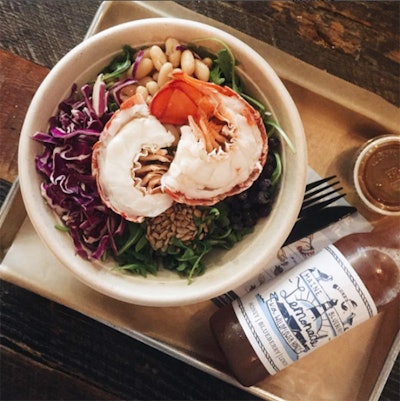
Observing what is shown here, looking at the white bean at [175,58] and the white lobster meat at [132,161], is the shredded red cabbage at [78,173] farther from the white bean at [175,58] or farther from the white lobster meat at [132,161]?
the white bean at [175,58]

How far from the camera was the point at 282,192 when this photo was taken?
1116 millimetres

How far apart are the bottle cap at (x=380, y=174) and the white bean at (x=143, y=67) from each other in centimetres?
48

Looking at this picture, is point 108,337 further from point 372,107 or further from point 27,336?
point 372,107

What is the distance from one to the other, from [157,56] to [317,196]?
44 centimetres

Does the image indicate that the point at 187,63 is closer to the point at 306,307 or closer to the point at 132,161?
the point at 132,161

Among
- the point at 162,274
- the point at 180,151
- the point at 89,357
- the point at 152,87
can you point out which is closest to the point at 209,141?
the point at 180,151

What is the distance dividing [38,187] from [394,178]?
74 centimetres

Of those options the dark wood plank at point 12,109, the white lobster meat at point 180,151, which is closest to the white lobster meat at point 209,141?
the white lobster meat at point 180,151

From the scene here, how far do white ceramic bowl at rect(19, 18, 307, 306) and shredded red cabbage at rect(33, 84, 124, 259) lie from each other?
0.06ft

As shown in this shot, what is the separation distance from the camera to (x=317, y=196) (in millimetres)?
1261

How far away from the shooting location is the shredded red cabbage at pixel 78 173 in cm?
108

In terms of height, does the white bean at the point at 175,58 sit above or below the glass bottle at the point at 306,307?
above

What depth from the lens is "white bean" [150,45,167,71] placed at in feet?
3.68

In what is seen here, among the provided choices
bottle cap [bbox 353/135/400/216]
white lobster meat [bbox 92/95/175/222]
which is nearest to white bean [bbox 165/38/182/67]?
white lobster meat [bbox 92/95/175/222]
